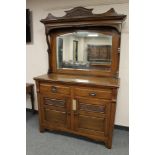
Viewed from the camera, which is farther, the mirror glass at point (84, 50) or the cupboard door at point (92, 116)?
the mirror glass at point (84, 50)

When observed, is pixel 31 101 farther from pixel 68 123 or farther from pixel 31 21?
pixel 31 21

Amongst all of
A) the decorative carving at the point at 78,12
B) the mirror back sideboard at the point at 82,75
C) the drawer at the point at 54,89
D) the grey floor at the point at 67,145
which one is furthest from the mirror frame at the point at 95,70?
the grey floor at the point at 67,145

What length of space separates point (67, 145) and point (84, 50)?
1440 mm

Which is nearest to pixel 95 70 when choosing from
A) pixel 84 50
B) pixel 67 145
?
pixel 84 50

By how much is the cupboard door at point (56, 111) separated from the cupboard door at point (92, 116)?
16cm

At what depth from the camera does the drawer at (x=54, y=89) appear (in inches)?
91.6

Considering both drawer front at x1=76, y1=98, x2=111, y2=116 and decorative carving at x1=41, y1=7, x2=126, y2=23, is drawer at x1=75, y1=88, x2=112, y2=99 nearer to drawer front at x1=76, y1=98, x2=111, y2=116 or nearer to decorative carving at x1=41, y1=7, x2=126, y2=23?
drawer front at x1=76, y1=98, x2=111, y2=116

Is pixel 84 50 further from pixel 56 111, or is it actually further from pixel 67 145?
pixel 67 145

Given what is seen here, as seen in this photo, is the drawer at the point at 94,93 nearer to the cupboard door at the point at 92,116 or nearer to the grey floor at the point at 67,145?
the cupboard door at the point at 92,116

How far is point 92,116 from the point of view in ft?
7.37
